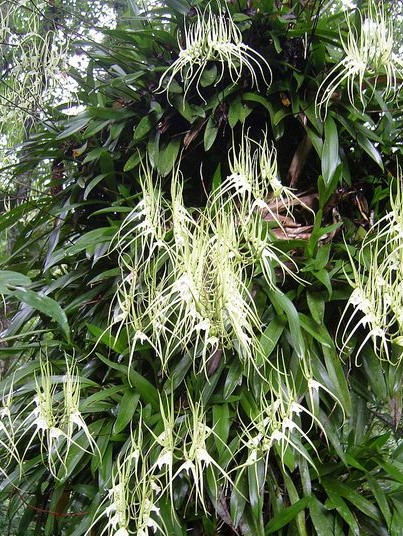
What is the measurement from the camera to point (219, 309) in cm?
69

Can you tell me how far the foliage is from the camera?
2.42ft

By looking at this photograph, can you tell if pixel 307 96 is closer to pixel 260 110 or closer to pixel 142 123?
pixel 260 110

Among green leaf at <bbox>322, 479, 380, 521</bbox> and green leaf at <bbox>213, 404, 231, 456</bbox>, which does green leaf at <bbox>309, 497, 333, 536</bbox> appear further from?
green leaf at <bbox>213, 404, 231, 456</bbox>

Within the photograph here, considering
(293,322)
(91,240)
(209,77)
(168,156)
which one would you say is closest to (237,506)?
(293,322)

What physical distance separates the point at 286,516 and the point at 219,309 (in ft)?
1.19

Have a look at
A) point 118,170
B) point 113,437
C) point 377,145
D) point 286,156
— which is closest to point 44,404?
point 113,437

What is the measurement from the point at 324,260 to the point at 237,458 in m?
0.36

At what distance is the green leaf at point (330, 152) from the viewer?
950 mm

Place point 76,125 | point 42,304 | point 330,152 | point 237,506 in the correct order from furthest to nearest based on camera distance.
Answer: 1. point 76,125
2. point 330,152
3. point 237,506
4. point 42,304

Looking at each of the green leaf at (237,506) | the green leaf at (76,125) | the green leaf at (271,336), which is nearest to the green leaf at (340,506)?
the green leaf at (237,506)

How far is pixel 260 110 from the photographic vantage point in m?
1.10

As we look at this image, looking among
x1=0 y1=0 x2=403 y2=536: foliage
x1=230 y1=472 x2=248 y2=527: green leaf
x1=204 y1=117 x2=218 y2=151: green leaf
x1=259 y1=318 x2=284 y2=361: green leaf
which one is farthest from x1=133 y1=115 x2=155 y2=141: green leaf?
x1=230 y1=472 x2=248 y2=527: green leaf

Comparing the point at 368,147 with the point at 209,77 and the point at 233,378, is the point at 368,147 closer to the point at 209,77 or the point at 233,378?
the point at 209,77

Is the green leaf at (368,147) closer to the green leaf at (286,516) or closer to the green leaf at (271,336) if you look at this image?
the green leaf at (271,336)
